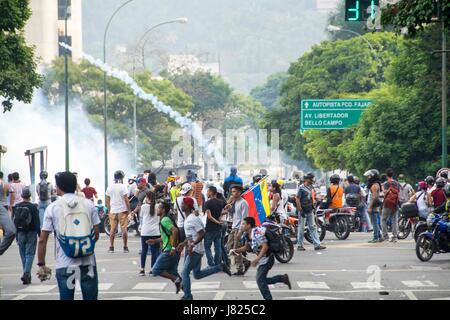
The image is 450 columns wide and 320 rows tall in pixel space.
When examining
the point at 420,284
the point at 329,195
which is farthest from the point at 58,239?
the point at 329,195

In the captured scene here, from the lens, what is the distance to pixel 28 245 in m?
22.9

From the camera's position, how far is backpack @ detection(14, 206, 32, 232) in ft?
74.0

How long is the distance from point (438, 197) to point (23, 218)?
9.51 metres

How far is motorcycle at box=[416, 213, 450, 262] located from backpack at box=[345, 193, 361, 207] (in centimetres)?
1047

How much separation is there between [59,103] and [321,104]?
46.0 meters

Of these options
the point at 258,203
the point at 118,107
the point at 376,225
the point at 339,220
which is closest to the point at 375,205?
the point at 376,225

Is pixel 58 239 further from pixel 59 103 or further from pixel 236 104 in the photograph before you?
pixel 236 104

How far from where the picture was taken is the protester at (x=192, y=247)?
19.0m

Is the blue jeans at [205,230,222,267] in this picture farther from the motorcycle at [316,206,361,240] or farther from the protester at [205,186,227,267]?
the motorcycle at [316,206,361,240]

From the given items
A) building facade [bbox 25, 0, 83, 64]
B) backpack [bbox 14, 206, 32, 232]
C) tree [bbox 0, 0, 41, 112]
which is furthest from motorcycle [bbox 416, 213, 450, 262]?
building facade [bbox 25, 0, 83, 64]

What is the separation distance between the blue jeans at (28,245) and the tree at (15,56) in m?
20.7

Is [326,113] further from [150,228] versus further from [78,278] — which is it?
[78,278]

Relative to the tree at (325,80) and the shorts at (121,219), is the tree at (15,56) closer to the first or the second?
the shorts at (121,219)

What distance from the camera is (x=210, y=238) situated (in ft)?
79.4
